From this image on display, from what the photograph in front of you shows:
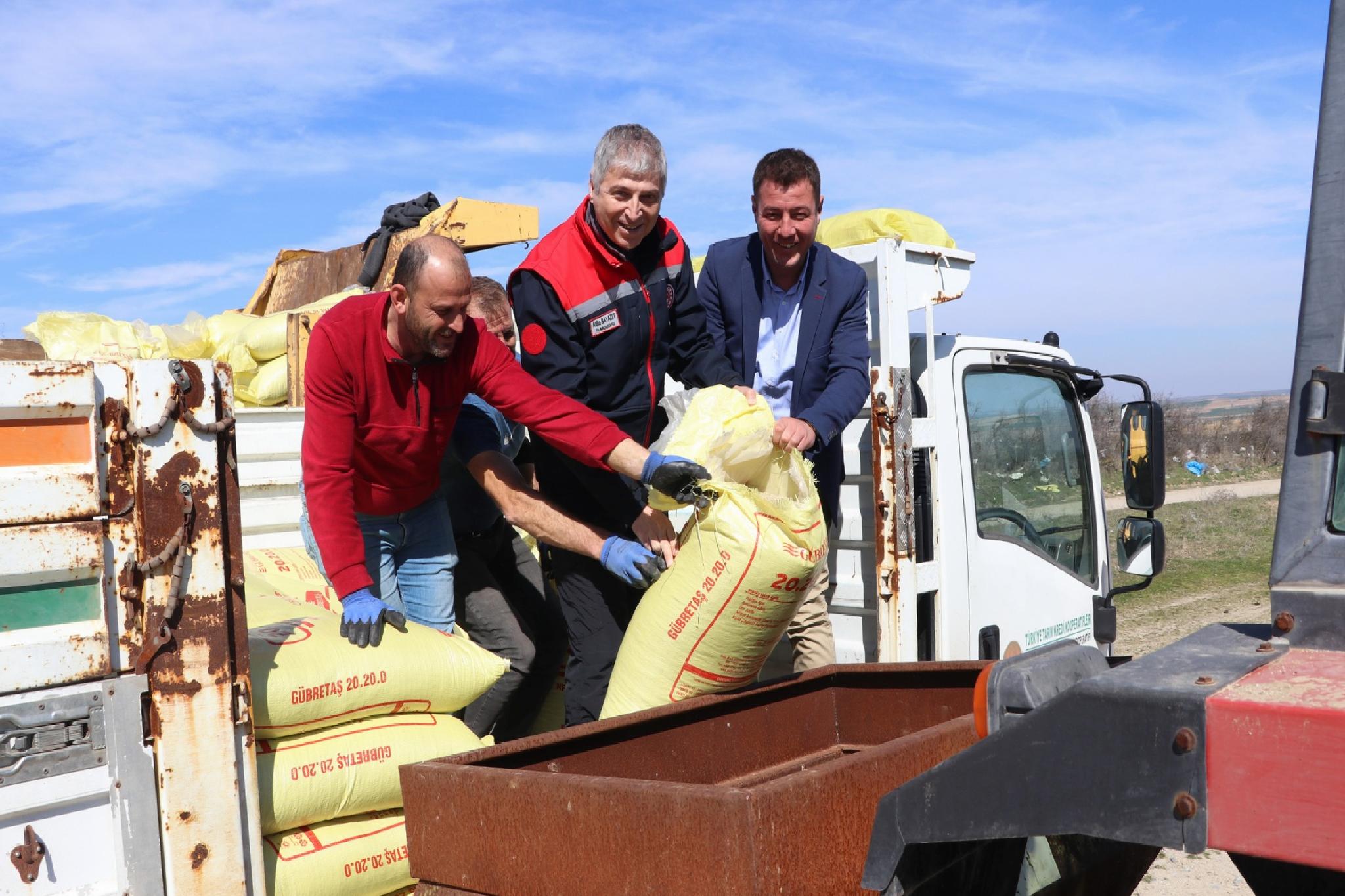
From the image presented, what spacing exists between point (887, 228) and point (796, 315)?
0.92m

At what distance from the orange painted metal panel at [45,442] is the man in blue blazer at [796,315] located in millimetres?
1920

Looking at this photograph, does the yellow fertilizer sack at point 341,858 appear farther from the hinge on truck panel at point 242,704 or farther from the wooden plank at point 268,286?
the wooden plank at point 268,286

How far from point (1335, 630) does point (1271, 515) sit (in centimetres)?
1754

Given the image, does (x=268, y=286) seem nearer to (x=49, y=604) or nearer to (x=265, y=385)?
(x=265, y=385)

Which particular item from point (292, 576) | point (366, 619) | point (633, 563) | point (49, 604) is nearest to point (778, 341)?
point (633, 563)

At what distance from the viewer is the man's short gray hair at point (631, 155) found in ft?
9.74

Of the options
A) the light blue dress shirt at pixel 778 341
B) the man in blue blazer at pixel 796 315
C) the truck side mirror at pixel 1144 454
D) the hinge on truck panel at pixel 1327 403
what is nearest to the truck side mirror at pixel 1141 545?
the truck side mirror at pixel 1144 454

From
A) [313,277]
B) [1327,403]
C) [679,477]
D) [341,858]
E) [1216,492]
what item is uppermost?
[313,277]

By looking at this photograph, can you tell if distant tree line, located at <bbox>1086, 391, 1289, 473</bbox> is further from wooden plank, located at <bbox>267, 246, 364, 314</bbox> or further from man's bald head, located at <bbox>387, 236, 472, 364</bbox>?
man's bald head, located at <bbox>387, 236, 472, 364</bbox>

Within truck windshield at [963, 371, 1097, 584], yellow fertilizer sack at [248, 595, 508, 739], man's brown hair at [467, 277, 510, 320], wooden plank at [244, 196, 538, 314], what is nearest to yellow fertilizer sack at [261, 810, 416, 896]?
yellow fertilizer sack at [248, 595, 508, 739]

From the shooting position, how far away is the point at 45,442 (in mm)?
1868

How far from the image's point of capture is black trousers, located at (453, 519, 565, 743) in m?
3.38

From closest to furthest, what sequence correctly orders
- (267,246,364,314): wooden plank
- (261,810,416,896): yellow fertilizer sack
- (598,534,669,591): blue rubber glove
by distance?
(261,810,416,896): yellow fertilizer sack
(598,534,669,591): blue rubber glove
(267,246,364,314): wooden plank

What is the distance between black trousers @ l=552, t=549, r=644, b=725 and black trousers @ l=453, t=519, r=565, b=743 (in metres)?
0.30
